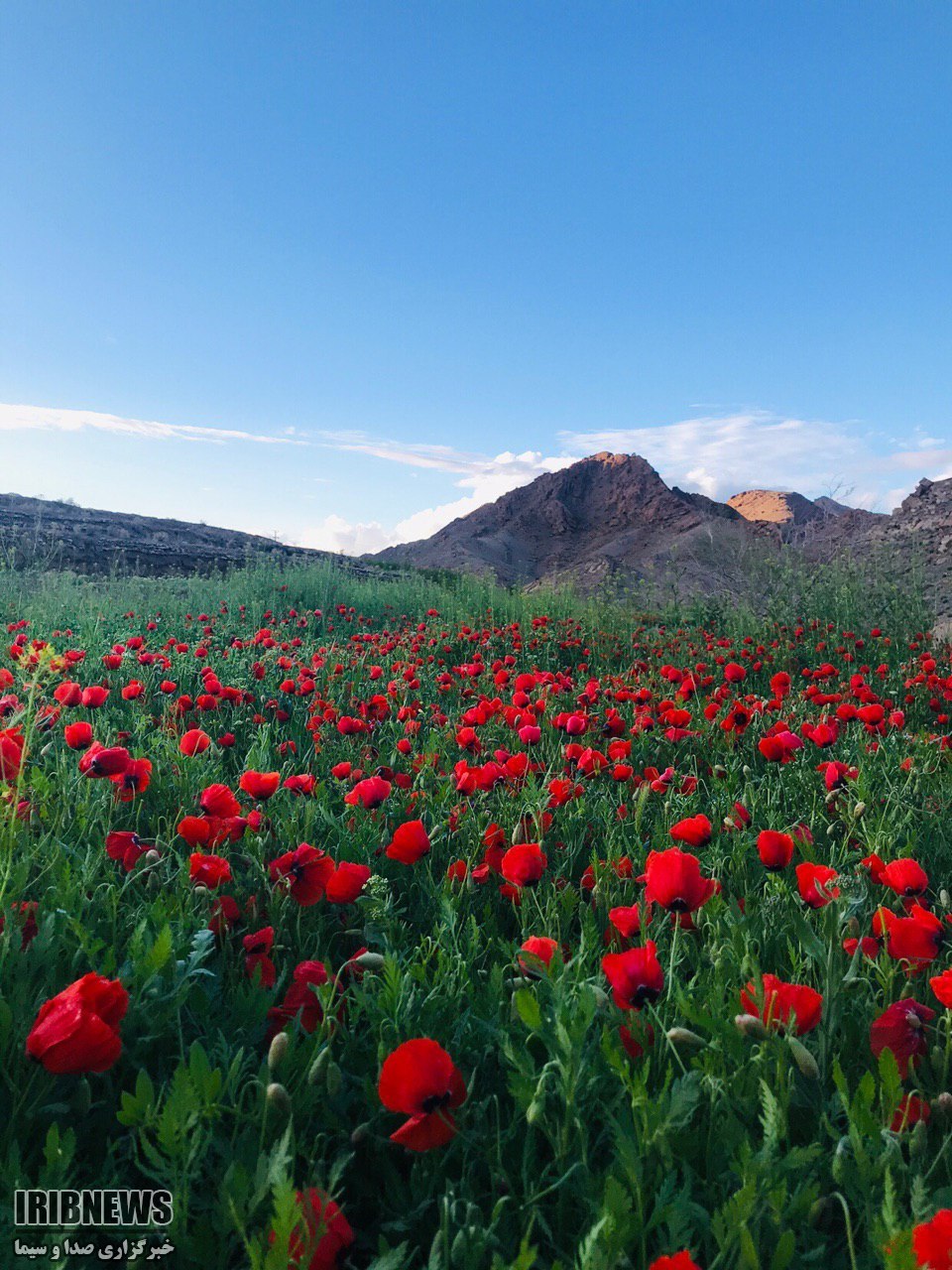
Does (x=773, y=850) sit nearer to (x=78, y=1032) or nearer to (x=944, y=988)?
(x=944, y=988)

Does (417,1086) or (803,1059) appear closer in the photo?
(417,1086)

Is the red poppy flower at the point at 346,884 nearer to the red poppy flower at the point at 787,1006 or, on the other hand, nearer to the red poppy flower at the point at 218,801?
the red poppy flower at the point at 218,801

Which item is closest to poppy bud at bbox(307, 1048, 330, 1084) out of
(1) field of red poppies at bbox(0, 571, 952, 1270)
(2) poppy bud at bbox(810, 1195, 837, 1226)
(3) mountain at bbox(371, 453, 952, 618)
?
(1) field of red poppies at bbox(0, 571, 952, 1270)

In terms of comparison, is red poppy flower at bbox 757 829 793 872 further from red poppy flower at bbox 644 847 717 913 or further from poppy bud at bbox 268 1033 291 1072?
poppy bud at bbox 268 1033 291 1072

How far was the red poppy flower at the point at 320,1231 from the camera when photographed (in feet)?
2.87

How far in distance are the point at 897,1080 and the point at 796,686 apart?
4420mm

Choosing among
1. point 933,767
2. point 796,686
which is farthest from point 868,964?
point 796,686

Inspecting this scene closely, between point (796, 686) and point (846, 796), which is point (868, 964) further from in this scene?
point (796, 686)

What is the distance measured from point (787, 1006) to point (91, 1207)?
1.03 m

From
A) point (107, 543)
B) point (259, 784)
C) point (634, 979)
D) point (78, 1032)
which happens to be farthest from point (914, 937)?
point (107, 543)

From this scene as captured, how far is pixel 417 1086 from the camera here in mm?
999

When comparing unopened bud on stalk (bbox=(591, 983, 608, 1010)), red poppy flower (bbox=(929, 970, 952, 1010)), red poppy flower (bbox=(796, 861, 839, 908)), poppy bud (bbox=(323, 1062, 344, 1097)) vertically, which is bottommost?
poppy bud (bbox=(323, 1062, 344, 1097))

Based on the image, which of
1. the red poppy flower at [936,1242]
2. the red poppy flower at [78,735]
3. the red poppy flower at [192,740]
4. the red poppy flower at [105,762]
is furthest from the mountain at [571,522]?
the red poppy flower at [936,1242]

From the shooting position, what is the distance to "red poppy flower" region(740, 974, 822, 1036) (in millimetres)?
1221
